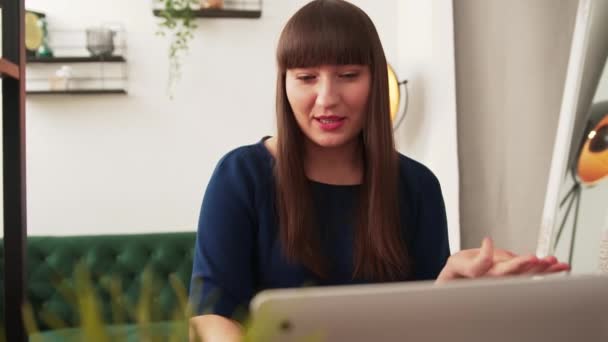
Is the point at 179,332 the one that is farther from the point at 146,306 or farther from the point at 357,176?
the point at 357,176

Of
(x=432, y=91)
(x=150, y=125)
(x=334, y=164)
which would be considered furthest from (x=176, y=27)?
(x=334, y=164)

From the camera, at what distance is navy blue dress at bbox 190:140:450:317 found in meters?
1.19

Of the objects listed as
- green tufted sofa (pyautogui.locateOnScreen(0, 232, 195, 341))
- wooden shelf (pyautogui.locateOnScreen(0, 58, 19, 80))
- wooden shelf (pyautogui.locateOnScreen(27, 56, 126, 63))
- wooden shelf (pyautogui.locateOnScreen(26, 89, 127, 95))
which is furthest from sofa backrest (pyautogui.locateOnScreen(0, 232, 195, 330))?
wooden shelf (pyautogui.locateOnScreen(0, 58, 19, 80))

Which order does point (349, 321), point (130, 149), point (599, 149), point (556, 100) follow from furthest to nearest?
point (130, 149) < point (556, 100) < point (599, 149) < point (349, 321)

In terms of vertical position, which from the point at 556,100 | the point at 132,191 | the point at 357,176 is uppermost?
the point at 556,100

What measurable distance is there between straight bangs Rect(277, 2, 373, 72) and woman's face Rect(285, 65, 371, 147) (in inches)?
0.7

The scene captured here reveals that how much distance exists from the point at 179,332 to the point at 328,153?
110 centimetres

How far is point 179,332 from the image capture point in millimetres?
260

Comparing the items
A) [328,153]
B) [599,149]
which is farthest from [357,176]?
[599,149]

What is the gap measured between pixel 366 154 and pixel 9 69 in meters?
0.72

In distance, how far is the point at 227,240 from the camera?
3.92ft

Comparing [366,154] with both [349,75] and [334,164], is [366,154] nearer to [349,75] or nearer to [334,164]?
[334,164]

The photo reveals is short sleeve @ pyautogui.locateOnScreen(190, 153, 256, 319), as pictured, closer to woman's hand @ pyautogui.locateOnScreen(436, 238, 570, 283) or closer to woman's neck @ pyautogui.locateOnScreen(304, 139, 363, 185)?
woman's neck @ pyautogui.locateOnScreen(304, 139, 363, 185)

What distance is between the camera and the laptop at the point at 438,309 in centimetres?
53
